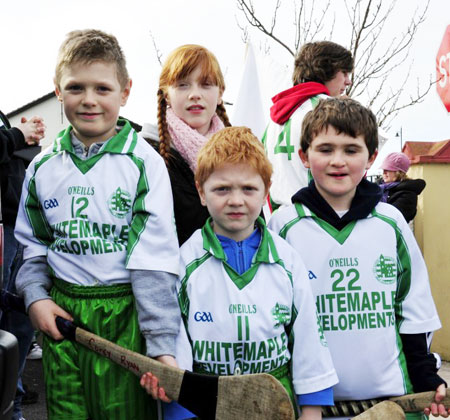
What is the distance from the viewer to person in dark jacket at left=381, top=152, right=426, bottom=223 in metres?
6.18

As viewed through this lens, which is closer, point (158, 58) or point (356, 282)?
point (356, 282)

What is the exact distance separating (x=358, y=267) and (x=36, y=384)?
341cm

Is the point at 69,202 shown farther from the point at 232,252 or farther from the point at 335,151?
the point at 335,151

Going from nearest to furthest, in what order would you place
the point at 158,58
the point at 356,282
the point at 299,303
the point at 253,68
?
1. the point at 299,303
2. the point at 356,282
3. the point at 253,68
4. the point at 158,58

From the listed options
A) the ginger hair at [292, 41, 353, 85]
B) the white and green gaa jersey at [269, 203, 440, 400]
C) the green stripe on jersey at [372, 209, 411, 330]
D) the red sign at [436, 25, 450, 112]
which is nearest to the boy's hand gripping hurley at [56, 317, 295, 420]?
the white and green gaa jersey at [269, 203, 440, 400]

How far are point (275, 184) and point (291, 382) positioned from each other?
1550 mm

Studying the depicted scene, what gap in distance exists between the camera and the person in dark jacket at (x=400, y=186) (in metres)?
6.18

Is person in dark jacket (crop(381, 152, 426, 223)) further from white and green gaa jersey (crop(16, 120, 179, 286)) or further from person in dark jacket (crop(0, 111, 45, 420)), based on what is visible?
white and green gaa jersey (crop(16, 120, 179, 286))

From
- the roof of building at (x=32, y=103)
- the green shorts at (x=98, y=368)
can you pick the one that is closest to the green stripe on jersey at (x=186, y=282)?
the green shorts at (x=98, y=368)

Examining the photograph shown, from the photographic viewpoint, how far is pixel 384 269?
2.27m

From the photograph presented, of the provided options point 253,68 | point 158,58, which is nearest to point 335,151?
point 253,68

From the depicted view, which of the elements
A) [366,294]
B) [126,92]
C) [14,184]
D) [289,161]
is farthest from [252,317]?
[14,184]

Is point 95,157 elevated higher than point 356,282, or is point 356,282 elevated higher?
point 95,157

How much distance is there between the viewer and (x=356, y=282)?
225cm
